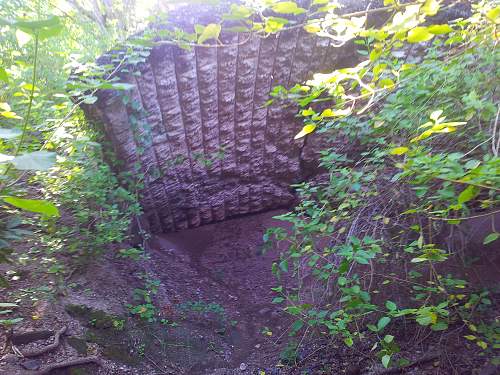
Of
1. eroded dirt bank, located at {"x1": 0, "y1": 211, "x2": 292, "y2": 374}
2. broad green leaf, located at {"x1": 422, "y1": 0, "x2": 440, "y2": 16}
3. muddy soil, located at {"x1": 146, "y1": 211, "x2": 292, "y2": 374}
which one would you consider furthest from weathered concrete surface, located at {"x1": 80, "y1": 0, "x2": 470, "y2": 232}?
broad green leaf, located at {"x1": 422, "y1": 0, "x2": 440, "y2": 16}

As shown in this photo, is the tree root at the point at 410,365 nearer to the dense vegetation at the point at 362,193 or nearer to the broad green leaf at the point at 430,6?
the dense vegetation at the point at 362,193

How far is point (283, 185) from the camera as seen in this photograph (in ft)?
15.3

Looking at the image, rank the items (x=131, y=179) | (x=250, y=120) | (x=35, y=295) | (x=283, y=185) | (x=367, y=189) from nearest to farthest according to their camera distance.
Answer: (x=35, y=295), (x=367, y=189), (x=131, y=179), (x=250, y=120), (x=283, y=185)

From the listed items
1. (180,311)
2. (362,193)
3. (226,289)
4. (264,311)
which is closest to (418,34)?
(362,193)

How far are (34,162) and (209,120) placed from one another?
2762 millimetres

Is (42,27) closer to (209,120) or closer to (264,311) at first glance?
(209,120)

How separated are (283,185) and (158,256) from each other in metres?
1.56

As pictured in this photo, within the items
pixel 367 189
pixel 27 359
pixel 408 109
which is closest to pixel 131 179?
pixel 27 359

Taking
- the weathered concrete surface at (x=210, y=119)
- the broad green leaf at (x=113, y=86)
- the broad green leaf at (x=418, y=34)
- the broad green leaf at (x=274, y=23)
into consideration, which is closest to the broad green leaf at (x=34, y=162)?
the broad green leaf at (x=113, y=86)

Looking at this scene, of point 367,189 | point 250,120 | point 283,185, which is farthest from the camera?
point 283,185

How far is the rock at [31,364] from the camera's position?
1.98 m

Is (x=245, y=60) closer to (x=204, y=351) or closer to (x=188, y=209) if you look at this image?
(x=188, y=209)

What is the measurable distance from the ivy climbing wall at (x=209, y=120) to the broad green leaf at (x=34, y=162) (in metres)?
2.06

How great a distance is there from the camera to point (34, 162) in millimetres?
960
